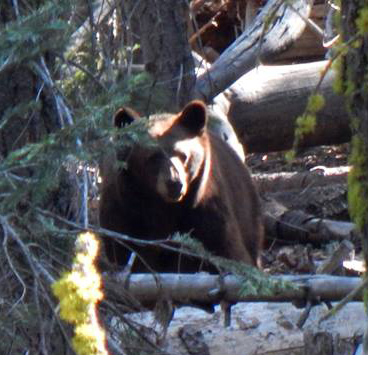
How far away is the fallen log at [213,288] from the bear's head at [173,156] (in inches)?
85.4

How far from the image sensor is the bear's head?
6754 mm

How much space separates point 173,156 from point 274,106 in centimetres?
181

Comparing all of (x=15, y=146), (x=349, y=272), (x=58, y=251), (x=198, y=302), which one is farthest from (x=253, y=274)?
(x=349, y=272)

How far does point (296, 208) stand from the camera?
8.55 m

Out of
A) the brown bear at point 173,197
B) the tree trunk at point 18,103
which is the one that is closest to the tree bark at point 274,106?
the brown bear at point 173,197

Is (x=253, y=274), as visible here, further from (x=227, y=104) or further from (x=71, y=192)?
(x=227, y=104)

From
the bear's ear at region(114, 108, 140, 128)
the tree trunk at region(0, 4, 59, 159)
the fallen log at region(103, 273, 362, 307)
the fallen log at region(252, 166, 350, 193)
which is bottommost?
the fallen log at region(252, 166, 350, 193)

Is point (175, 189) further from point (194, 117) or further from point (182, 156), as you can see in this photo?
point (194, 117)

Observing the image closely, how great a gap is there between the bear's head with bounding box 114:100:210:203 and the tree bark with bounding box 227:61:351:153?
1.46m

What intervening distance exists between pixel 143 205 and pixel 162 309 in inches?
106

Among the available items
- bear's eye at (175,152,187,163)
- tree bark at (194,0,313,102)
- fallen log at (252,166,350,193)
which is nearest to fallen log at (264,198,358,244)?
fallen log at (252,166,350,193)

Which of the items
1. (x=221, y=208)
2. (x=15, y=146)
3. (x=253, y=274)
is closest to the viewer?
(x=253, y=274)

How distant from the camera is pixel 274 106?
8.47m

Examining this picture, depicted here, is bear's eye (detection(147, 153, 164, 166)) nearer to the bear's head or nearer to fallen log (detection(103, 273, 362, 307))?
the bear's head
